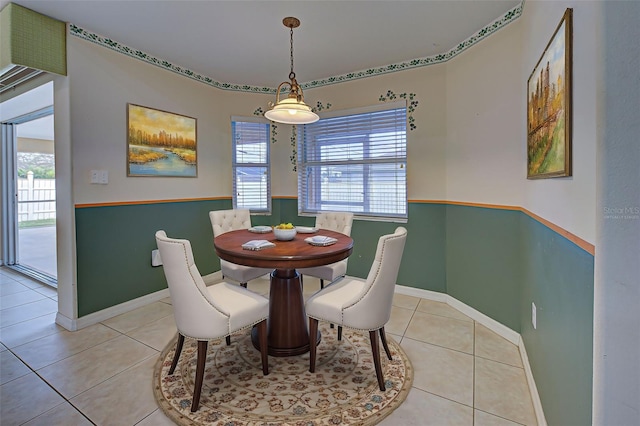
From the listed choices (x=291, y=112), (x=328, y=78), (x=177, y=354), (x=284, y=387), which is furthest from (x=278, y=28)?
(x=284, y=387)

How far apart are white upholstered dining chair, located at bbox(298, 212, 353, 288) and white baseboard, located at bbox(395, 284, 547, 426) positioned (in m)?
0.99

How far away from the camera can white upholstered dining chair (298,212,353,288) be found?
2680mm

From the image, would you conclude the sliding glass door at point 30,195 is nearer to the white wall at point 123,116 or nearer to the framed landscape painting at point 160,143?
the white wall at point 123,116

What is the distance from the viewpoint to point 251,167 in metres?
4.11

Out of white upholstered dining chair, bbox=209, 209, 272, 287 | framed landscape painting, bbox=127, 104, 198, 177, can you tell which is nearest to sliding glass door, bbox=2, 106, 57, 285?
framed landscape painting, bbox=127, 104, 198, 177

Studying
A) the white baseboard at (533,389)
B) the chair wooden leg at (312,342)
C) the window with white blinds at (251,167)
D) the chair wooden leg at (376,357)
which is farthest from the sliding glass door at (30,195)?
the white baseboard at (533,389)

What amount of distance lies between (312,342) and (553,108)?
179cm

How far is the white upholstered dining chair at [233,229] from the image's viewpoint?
2.63 metres

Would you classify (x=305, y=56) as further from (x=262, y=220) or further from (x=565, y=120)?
(x=565, y=120)

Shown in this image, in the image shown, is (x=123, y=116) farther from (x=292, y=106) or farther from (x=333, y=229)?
(x=333, y=229)

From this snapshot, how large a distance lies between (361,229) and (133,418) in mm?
2654

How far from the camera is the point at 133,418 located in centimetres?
158

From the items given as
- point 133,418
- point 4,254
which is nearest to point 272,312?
point 133,418

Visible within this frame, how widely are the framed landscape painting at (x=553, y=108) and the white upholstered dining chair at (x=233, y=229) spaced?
6.89 feet
